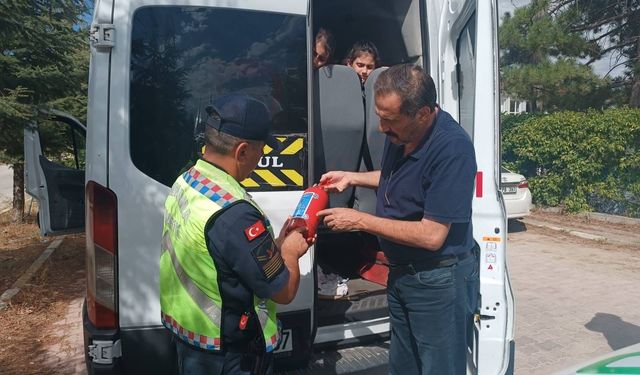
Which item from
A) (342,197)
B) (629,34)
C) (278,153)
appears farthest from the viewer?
(629,34)

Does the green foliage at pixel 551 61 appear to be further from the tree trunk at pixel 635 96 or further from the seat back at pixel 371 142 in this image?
the seat back at pixel 371 142

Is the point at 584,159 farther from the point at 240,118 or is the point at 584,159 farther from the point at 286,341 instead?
the point at 240,118

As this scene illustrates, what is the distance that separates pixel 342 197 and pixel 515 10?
12.3 m

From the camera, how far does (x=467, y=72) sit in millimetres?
2592

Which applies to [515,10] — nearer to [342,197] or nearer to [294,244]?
[342,197]

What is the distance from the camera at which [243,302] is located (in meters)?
1.66

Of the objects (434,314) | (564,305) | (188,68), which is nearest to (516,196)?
(564,305)

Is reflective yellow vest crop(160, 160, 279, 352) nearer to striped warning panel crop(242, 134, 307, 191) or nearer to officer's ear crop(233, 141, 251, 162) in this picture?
officer's ear crop(233, 141, 251, 162)

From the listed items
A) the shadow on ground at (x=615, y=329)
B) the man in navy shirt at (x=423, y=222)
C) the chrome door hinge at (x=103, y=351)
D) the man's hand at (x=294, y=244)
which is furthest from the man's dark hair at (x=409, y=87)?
the shadow on ground at (x=615, y=329)

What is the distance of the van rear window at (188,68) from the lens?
2176 mm

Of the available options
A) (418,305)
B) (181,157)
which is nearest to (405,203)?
(418,305)

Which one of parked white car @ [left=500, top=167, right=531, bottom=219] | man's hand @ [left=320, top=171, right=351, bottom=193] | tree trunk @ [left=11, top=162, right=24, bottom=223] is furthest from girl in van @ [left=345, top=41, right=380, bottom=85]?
tree trunk @ [left=11, top=162, right=24, bottom=223]

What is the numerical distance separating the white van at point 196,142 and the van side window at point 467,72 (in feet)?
0.03

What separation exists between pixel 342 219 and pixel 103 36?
131 centimetres
